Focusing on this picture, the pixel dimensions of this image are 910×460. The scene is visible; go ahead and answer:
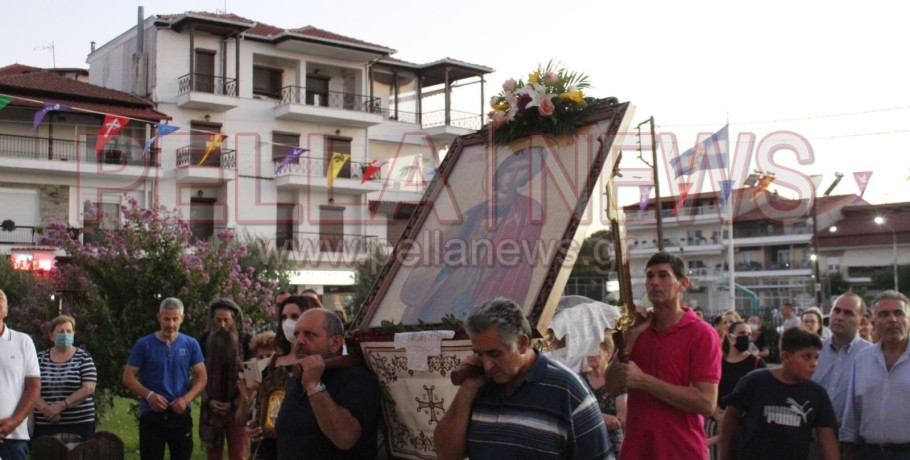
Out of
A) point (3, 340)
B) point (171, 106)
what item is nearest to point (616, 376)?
point (3, 340)

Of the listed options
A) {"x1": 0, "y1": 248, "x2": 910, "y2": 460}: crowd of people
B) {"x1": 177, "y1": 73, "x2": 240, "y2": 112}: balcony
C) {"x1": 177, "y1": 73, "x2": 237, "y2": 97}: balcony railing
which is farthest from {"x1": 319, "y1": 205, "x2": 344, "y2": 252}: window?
{"x1": 0, "y1": 248, "x2": 910, "y2": 460}: crowd of people

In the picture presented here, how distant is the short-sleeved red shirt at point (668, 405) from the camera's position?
430 cm

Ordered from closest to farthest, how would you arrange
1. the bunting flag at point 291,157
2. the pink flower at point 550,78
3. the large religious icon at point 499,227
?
the large religious icon at point 499,227, the pink flower at point 550,78, the bunting flag at point 291,157

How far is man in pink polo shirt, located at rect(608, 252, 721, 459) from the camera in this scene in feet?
13.9

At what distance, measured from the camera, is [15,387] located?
680 centimetres

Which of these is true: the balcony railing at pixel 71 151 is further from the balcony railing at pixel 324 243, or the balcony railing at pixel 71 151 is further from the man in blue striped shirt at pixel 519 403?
the man in blue striped shirt at pixel 519 403

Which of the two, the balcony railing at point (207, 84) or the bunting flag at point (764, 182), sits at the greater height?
the balcony railing at point (207, 84)

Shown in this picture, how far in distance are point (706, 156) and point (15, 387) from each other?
24.3 m

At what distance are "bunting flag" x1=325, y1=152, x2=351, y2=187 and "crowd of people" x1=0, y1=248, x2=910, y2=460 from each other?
26596mm

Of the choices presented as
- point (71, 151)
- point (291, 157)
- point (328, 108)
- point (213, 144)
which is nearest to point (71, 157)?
point (71, 151)

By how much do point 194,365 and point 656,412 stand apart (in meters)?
5.26

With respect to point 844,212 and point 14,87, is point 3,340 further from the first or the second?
point 844,212

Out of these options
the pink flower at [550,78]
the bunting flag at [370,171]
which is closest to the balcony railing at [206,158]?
the bunting flag at [370,171]

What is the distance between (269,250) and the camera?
114 ft
